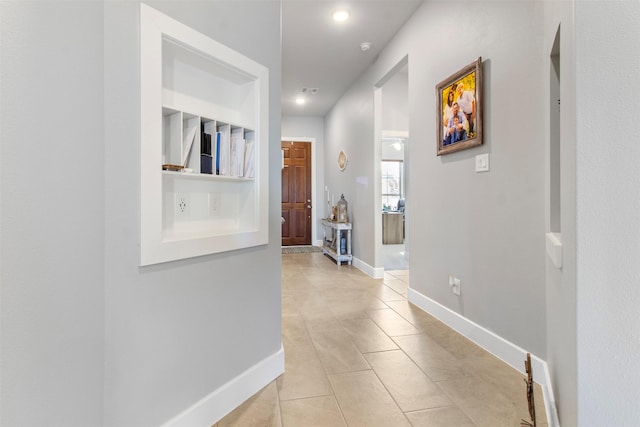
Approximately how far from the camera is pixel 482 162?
2434mm

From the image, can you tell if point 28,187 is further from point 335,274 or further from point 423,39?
point 335,274

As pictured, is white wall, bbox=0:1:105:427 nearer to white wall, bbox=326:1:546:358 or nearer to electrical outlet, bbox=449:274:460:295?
white wall, bbox=326:1:546:358

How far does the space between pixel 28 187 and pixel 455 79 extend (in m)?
2.68

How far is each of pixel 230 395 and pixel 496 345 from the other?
5.51ft

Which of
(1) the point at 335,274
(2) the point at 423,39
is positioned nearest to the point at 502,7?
Answer: (2) the point at 423,39

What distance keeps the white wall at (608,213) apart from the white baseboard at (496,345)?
25.7 inches

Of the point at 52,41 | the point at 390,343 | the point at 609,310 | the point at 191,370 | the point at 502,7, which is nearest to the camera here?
the point at 609,310

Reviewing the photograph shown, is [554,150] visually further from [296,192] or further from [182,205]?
[296,192]

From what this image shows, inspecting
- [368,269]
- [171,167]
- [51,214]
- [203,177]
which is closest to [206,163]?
[203,177]

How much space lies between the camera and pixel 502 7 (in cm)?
220

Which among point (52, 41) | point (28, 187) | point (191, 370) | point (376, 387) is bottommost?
point (376, 387)

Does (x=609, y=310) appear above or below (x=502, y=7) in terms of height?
below

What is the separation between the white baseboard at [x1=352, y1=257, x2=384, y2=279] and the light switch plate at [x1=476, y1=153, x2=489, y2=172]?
2483mm

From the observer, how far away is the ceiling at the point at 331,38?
331 centimetres
